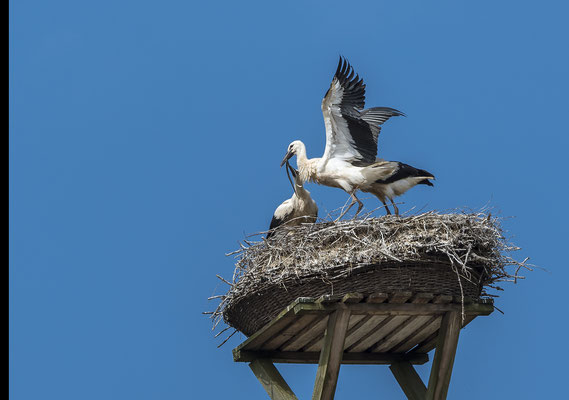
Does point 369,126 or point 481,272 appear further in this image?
point 369,126

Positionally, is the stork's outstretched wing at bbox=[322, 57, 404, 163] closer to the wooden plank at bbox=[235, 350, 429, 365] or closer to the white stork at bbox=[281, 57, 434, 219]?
the white stork at bbox=[281, 57, 434, 219]

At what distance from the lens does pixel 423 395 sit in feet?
24.4

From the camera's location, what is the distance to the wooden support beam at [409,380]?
7480 mm

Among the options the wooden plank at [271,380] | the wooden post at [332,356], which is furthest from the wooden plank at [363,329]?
the wooden plank at [271,380]

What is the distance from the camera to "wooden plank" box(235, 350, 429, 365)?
7.45 meters

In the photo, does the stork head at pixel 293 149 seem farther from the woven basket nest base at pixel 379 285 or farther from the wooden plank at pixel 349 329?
the woven basket nest base at pixel 379 285

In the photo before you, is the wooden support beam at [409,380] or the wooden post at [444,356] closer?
the wooden post at [444,356]

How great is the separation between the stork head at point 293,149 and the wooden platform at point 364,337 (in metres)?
2.17

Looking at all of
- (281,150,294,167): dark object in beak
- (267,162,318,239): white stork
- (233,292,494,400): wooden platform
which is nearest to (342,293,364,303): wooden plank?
(233,292,494,400): wooden platform

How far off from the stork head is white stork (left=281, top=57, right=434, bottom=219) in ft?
0.66

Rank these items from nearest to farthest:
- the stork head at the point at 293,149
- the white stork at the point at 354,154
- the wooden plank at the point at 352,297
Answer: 1. the wooden plank at the point at 352,297
2. the white stork at the point at 354,154
3. the stork head at the point at 293,149
